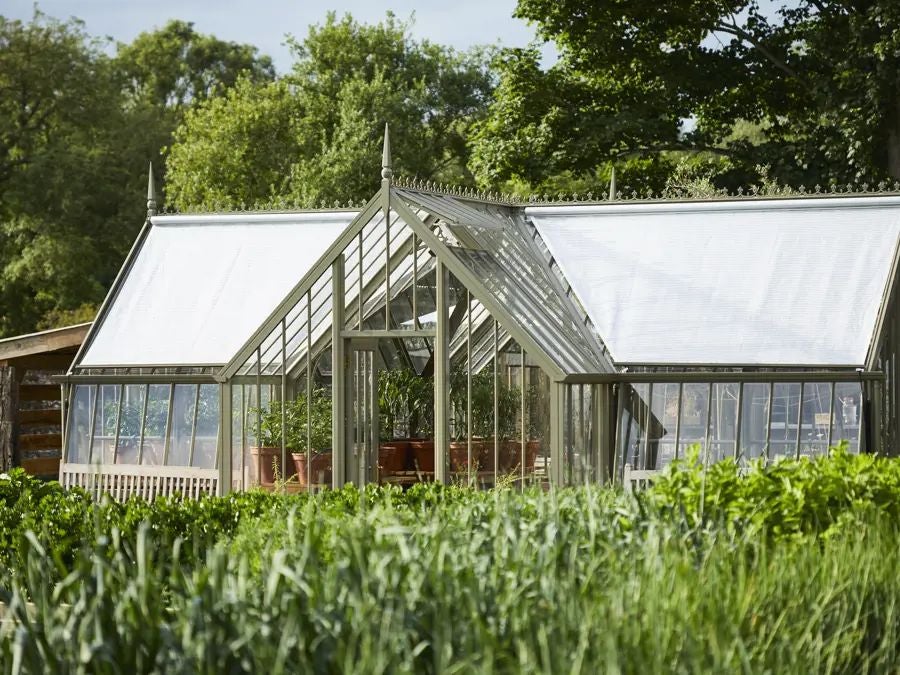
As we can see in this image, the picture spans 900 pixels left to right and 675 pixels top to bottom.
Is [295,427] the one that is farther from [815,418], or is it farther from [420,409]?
[815,418]

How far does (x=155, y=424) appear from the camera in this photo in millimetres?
13742

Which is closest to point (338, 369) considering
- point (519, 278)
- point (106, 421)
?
point (519, 278)

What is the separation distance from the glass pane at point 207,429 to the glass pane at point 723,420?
4.95 m

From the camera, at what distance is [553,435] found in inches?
428

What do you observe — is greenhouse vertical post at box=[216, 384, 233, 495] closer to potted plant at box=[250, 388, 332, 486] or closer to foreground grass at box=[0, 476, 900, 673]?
potted plant at box=[250, 388, 332, 486]

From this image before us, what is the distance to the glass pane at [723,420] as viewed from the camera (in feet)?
37.4

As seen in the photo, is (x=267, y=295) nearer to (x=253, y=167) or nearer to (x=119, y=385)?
(x=119, y=385)

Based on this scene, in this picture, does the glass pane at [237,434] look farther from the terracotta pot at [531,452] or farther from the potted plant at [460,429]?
the terracotta pot at [531,452]

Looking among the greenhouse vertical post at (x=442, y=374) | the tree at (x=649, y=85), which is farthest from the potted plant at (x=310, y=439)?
the tree at (x=649, y=85)

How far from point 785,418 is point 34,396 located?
Answer: 10508 mm

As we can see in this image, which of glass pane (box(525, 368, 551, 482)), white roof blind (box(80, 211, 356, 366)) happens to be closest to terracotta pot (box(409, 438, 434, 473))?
glass pane (box(525, 368, 551, 482))

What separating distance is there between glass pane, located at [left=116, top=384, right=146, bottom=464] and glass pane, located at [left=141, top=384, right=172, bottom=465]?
98mm

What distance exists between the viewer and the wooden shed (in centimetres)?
1617

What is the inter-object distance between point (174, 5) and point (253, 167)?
1797 cm
